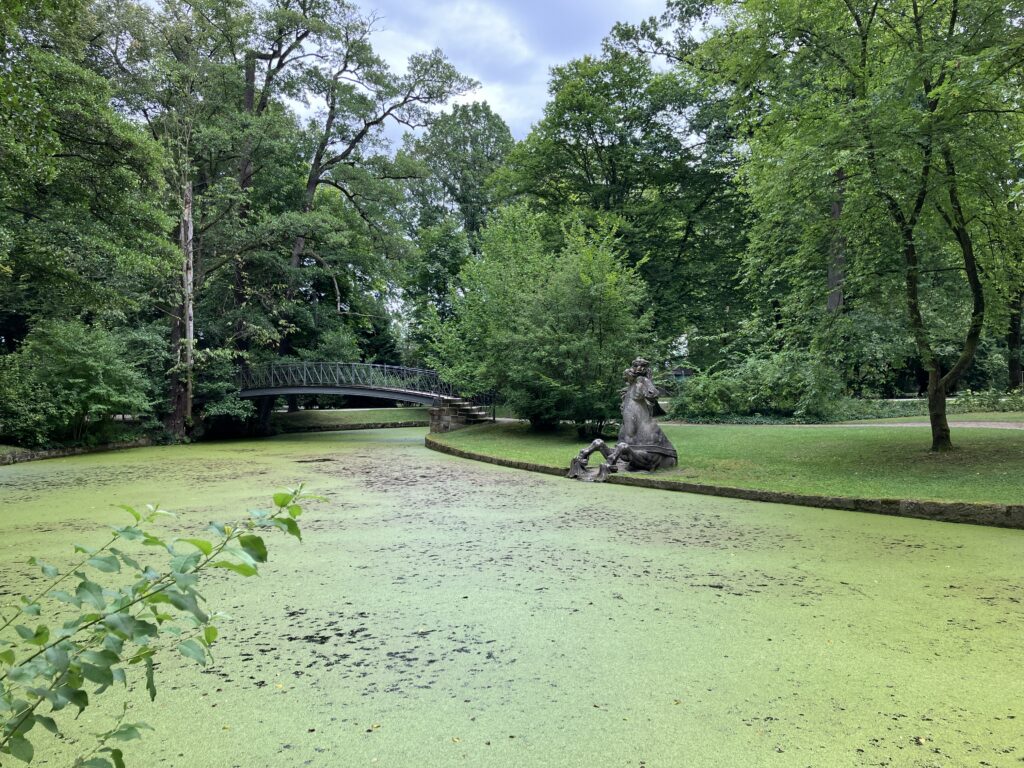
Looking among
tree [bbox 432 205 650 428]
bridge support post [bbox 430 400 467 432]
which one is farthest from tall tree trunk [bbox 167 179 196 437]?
tree [bbox 432 205 650 428]

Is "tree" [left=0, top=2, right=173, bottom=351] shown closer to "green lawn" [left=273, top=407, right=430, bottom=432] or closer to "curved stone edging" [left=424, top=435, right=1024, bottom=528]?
"curved stone edging" [left=424, top=435, right=1024, bottom=528]

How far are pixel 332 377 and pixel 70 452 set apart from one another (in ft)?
25.1

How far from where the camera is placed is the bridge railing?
1912cm

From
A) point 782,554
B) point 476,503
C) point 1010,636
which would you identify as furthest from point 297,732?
point 476,503

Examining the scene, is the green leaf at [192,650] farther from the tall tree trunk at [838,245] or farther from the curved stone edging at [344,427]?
the curved stone edging at [344,427]

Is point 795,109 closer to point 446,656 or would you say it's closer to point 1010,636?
point 1010,636

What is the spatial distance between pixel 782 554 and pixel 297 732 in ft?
11.0

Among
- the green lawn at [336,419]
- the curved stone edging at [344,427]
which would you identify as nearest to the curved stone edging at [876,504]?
the curved stone edging at [344,427]

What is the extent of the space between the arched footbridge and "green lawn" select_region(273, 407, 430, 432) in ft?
10.8

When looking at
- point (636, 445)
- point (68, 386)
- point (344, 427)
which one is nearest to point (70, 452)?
point (68, 386)

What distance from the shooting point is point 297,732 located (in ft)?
6.35

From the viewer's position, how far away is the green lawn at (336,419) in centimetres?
2288

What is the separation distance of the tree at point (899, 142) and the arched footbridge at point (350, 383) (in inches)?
469

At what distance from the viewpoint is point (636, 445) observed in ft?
26.3
